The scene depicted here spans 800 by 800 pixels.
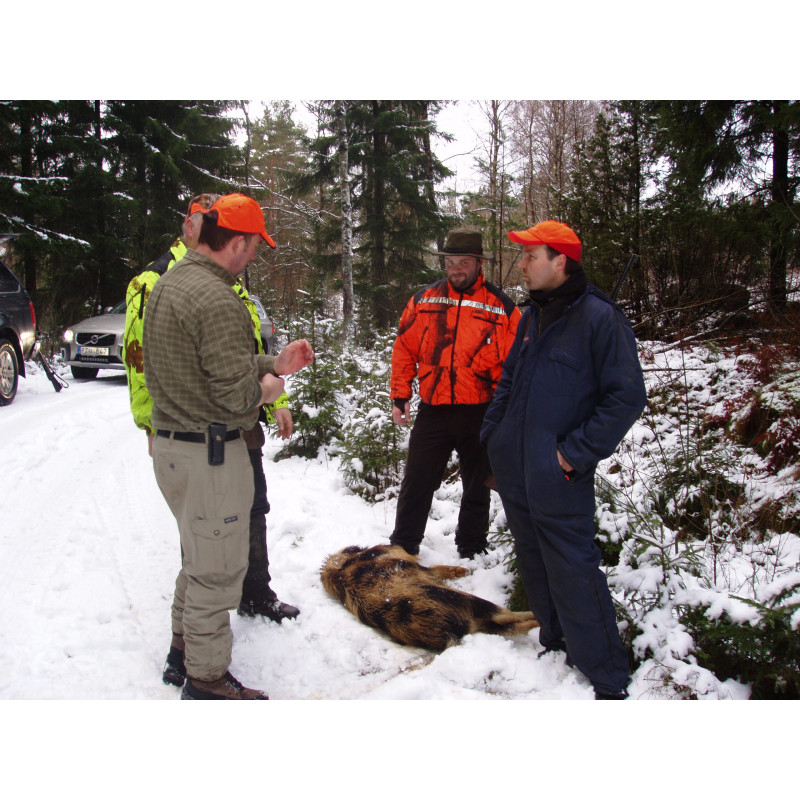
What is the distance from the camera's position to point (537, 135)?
13164 mm

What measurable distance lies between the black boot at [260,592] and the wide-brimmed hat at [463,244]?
1987 millimetres

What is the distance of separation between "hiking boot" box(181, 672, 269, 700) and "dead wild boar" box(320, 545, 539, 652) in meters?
0.82

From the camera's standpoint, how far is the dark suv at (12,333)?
8.01m

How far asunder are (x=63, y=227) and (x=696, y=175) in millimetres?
11381

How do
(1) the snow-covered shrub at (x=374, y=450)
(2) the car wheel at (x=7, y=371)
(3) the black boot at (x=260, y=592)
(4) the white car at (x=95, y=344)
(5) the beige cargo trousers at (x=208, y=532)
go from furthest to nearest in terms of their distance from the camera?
(4) the white car at (x=95, y=344)
(2) the car wheel at (x=7, y=371)
(1) the snow-covered shrub at (x=374, y=450)
(3) the black boot at (x=260, y=592)
(5) the beige cargo trousers at (x=208, y=532)

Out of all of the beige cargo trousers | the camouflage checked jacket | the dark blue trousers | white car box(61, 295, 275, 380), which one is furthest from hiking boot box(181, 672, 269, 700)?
white car box(61, 295, 275, 380)

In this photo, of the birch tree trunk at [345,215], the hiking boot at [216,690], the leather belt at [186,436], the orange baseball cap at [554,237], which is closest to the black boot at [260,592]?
the hiking boot at [216,690]

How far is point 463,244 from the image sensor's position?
3479mm

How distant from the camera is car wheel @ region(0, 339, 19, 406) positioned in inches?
313

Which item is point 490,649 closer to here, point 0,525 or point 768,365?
point 768,365

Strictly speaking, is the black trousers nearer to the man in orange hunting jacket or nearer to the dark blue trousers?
the man in orange hunting jacket

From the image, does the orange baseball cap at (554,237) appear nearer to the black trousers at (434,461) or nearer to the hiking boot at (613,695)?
the black trousers at (434,461)

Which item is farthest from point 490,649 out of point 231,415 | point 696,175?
point 696,175

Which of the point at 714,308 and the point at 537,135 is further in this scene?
the point at 537,135
